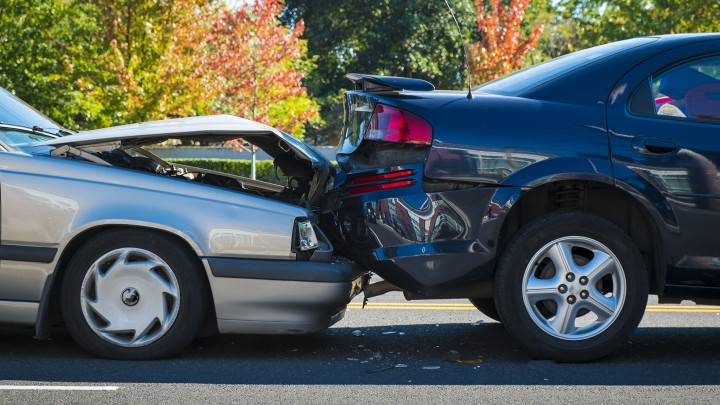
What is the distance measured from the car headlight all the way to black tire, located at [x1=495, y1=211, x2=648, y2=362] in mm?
958

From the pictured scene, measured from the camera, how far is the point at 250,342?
5.66 m

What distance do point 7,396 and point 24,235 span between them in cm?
101

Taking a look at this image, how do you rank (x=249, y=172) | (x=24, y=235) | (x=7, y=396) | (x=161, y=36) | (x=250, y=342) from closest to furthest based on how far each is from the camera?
(x=7, y=396) < (x=24, y=235) < (x=250, y=342) < (x=161, y=36) < (x=249, y=172)

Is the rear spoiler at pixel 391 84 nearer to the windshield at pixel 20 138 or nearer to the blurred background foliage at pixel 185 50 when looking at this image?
the windshield at pixel 20 138

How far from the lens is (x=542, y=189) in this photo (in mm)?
5219

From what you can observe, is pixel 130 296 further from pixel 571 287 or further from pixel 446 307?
pixel 446 307

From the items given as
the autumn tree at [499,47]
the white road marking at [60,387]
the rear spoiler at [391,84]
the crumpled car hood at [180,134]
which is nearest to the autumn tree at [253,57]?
the autumn tree at [499,47]

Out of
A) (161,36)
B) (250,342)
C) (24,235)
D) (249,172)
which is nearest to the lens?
(24,235)

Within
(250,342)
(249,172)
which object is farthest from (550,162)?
(249,172)

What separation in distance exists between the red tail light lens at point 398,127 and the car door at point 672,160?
96 cm

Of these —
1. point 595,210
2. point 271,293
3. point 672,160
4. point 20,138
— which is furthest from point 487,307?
point 20,138

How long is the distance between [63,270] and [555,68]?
9.28ft

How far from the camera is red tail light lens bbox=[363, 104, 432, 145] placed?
196 inches

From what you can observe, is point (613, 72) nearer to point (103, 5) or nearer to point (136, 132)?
point (136, 132)
